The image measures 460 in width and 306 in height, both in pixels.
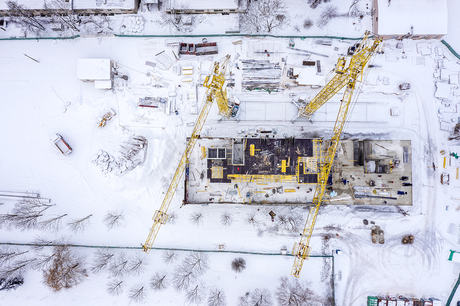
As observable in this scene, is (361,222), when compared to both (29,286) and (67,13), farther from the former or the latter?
(67,13)

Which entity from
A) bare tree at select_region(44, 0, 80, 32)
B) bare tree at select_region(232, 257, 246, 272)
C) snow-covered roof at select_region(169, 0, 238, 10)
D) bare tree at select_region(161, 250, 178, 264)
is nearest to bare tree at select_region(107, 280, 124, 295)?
bare tree at select_region(161, 250, 178, 264)

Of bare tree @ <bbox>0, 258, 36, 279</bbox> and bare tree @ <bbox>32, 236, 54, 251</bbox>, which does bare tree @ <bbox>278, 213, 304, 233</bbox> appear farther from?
bare tree @ <bbox>0, 258, 36, 279</bbox>

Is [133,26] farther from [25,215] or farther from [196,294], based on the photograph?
[196,294]

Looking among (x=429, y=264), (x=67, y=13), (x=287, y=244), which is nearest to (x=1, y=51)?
(x=67, y=13)

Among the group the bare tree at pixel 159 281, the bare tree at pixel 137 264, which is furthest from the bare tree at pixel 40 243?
the bare tree at pixel 159 281

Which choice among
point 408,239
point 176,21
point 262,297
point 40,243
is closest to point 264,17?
point 176,21
